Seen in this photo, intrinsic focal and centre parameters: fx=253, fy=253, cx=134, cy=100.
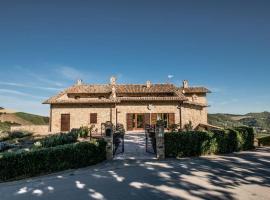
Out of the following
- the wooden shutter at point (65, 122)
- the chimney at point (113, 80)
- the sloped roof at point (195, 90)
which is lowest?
the wooden shutter at point (65, 122)

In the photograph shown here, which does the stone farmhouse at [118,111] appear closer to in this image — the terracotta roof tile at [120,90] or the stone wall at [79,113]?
the stone wall at [79,113]

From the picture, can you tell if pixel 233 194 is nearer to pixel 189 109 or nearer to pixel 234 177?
pixel 234 177

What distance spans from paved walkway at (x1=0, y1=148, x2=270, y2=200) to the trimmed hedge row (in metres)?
1.37

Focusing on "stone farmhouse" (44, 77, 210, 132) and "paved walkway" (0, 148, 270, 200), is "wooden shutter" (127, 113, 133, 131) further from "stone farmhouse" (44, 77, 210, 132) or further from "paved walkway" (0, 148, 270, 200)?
"paved walkway" (0, 148, 270, 200)

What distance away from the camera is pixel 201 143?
523 inches

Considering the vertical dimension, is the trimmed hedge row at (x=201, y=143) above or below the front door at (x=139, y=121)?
below

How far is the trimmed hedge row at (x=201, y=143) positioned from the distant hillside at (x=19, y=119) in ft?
95.4

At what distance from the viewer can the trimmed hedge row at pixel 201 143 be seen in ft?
42.1

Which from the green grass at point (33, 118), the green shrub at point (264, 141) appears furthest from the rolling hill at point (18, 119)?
the green shrub at point (264, 141)

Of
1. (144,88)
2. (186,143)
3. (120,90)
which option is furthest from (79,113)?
(186,143)

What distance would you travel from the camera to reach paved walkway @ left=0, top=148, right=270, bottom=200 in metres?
7.16

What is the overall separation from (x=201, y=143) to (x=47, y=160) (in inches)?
302

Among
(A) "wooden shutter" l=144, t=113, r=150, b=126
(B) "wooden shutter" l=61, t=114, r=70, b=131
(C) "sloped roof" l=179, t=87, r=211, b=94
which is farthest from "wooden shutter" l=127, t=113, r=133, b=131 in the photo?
(C) "sloped roof" l=179, t=87, r=211, b=94

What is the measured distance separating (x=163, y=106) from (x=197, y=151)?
1308cm
